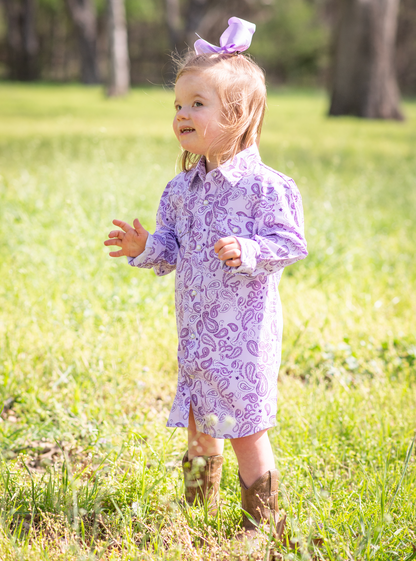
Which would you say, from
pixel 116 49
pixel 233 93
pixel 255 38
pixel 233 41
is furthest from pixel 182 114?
pixel 255 38

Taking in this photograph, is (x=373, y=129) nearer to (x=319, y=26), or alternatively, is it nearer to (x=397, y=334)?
(x=397, y=334)

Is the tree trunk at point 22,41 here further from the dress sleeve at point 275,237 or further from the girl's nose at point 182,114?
the dress sleeve at point 275,237

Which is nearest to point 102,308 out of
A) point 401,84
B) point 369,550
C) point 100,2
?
point 369,550

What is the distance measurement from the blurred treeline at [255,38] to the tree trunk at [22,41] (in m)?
0.24

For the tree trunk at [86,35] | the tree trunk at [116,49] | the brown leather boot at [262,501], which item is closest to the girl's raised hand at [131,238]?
the brown leather boot at [262,501]

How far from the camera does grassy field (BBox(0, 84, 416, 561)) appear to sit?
1.86 meters

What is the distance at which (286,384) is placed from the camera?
287cm

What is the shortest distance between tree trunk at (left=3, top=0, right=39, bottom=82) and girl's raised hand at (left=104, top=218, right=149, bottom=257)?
35.7 m

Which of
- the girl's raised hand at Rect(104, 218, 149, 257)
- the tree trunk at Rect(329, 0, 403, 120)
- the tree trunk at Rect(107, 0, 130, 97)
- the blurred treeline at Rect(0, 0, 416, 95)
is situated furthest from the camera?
the blurred treeline at Rect(0, 0, 416, 95)

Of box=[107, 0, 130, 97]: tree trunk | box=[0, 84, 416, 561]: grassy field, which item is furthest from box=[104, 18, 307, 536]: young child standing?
box=[107, 0, 130, 97]: tree trunk

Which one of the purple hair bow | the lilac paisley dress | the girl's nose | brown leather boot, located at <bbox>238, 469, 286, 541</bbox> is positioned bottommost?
brown leather boot, located at <bbox>238, 469, 286, 541</bbox>

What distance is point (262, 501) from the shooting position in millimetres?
1880

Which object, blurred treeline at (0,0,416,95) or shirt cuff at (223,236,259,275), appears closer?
shirt cuff at (223,236,259,275)

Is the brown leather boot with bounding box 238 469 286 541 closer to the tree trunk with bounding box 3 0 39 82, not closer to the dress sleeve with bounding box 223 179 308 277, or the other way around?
the dress sleeve with bounding box 223 179 308 277
